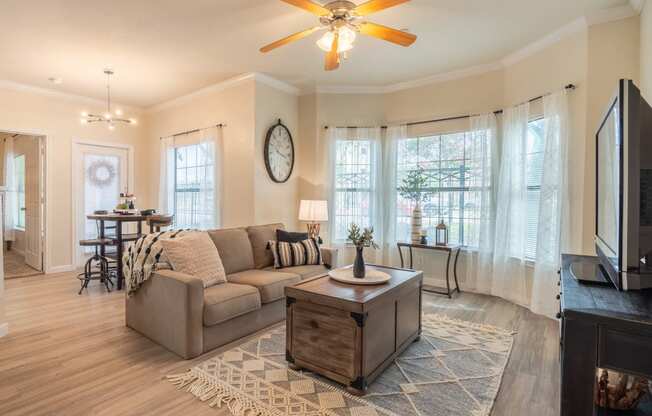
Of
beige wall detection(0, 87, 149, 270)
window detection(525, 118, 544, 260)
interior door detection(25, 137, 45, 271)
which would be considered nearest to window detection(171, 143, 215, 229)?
beige wall detection(0, 87, 149, 270)

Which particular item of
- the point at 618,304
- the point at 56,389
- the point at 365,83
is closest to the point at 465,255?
the point at 365,83

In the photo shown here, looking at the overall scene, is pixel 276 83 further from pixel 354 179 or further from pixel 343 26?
pixel 343 26

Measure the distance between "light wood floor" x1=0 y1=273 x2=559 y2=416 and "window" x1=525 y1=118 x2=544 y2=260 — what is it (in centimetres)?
75

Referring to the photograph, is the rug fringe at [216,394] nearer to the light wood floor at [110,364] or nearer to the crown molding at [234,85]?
the light wood floor at [110,364]

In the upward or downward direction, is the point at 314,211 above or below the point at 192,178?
below

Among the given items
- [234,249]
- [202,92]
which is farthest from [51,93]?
[234,249]

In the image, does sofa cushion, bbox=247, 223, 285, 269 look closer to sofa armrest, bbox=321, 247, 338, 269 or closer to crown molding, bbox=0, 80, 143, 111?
sofa armrest, bbox=321, 247, 338, 269

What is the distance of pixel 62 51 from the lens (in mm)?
3809

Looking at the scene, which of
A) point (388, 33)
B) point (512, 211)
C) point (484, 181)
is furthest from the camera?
point (484, 181)

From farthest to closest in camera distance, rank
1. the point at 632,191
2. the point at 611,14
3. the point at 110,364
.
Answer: the point at 611,14, the point at 110,364, the point at 632,191

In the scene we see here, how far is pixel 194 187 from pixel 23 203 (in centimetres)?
359

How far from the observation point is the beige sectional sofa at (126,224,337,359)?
2.47 meters

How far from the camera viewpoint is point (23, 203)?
20.3 ft

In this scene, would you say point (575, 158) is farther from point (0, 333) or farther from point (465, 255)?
point (0, 333)
